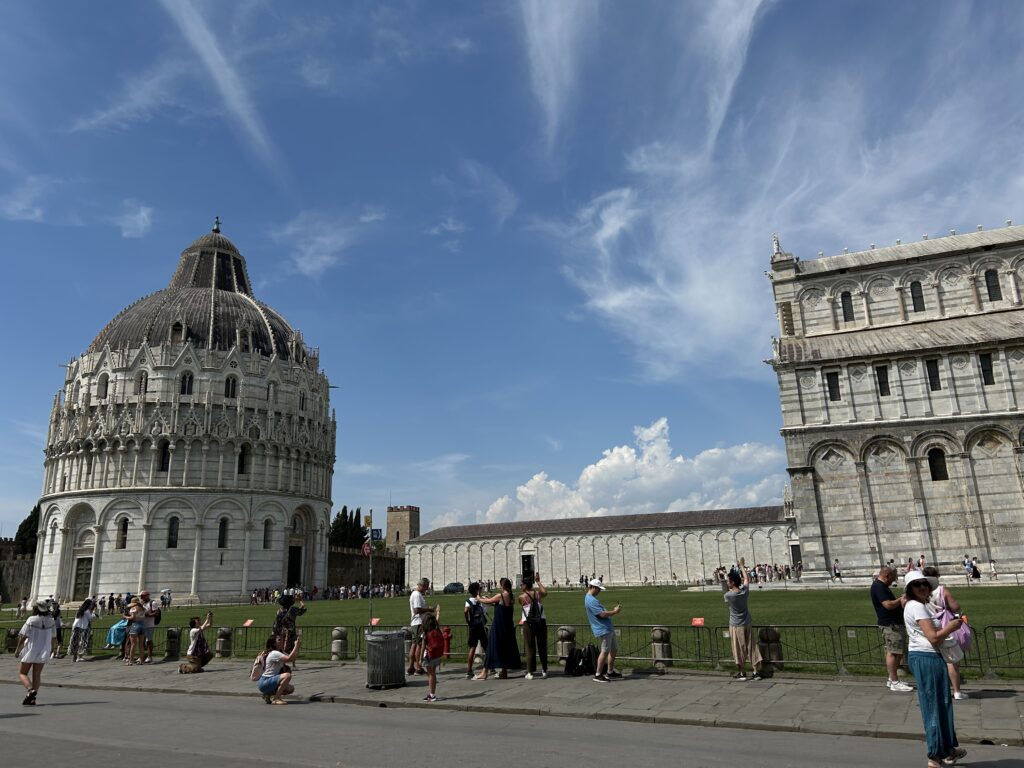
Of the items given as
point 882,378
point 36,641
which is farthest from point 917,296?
point 36,641

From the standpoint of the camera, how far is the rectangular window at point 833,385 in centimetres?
3644

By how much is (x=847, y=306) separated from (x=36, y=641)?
138 ft

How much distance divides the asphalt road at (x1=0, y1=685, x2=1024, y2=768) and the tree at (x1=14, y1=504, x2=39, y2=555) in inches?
3363

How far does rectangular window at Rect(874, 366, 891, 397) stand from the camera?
118 ft

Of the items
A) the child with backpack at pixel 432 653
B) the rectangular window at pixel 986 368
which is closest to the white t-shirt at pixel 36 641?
the child with backpack at pixel 432 653

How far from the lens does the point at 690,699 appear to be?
1066 cm

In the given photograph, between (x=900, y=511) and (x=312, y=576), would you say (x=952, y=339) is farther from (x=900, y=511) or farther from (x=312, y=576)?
(x=312, y=576)

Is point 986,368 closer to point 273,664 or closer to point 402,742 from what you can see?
point 273,664

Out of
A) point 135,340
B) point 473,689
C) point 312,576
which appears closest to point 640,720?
point 473,689

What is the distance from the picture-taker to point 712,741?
8.35m

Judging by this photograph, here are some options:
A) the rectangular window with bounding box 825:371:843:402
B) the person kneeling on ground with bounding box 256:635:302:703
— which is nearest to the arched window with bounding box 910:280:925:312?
the rectangular window with bounding box 825:371:843:402

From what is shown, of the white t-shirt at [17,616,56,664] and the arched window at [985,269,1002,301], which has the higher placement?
the arched window at [985,269,1002,301]

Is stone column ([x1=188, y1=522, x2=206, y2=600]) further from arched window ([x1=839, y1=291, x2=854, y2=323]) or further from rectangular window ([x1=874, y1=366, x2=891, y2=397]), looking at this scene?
arched window ([x1=839, y1=291, x2=854, y2=323])

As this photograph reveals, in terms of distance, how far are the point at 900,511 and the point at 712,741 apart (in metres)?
30.7
